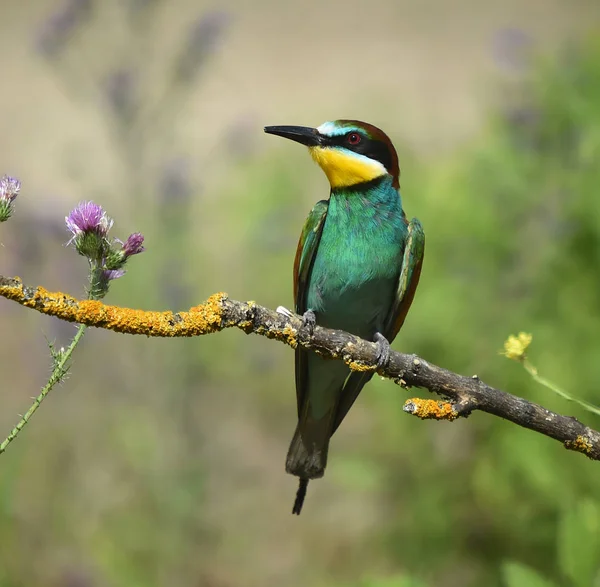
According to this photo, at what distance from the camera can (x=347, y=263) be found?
2420 millimetres

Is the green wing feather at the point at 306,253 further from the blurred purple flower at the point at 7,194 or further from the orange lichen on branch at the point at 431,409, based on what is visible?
the blurred purple flower at the point at 7,194

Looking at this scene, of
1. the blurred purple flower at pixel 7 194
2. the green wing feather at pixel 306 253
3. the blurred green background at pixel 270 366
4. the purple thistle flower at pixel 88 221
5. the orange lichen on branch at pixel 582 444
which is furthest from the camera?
the blurred green background at pixel 270 366

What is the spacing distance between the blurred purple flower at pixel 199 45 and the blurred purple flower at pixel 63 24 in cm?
41

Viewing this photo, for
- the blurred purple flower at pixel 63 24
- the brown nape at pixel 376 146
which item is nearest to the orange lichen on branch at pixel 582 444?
the brown nape at pixel 376 146

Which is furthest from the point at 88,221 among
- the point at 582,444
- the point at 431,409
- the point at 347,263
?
the point at 347,263

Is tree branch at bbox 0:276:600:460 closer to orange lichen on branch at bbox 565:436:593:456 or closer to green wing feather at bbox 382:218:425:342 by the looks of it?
orange lichen on branch at bbox 565:436:593:456

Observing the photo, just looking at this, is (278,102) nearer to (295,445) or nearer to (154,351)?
(154,351)

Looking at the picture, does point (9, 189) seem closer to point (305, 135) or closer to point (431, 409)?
point (431, 409)

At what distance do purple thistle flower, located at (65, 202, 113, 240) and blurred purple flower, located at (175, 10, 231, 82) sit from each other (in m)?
2.05

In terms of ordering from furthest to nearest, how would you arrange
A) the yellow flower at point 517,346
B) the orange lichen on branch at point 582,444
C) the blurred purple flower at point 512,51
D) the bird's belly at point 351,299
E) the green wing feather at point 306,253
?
the blurred purple flower at point 512,51
the green wing feather at point 306,253
the bird's belly at point 351,299
the yellow flower at point 517,346
the orange lichen on branch at point 582,444

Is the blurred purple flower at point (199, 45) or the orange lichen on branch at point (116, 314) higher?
the blurred purple flower at point (199, 45)

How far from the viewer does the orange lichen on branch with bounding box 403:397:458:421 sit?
1.50 metres

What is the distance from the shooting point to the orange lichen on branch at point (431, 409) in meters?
1.50

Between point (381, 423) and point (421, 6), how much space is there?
7223 mm
